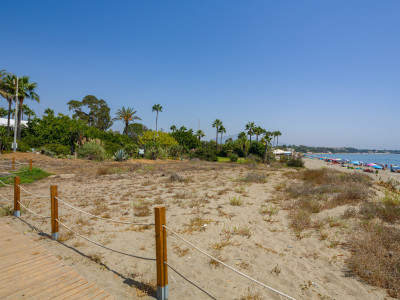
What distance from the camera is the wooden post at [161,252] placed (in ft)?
10.7

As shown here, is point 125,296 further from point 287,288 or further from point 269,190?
point 269,190

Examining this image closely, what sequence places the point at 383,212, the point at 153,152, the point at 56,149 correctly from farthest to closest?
the point at 153,152 < the point at 56,149 < the point at 383,212

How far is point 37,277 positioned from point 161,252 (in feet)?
7.34

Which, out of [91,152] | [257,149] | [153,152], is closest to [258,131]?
[257,149]

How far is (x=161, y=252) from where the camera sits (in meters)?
3.30

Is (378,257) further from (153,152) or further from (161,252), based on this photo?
(153,152)

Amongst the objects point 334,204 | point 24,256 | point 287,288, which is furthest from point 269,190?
point 24,256

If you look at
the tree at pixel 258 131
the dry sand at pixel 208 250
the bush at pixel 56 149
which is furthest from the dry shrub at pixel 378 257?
the tree at pixel 258 131

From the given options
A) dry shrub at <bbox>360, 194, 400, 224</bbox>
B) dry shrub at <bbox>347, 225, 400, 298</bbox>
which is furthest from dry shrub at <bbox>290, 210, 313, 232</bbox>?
dry shrub at <bbox>360, 194, 400, 224</bbox>

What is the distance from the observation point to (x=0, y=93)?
82.3 feet

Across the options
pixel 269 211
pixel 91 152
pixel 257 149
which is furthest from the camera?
pixel 257 149

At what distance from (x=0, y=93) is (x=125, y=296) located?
31.6 meters

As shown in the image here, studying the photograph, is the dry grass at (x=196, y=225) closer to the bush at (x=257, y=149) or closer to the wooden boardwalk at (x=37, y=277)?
the wooden boardwalk at (x=37, y=277)

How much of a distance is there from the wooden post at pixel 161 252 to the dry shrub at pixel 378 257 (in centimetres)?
347
